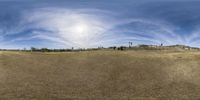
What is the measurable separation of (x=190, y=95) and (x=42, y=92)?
601 inches

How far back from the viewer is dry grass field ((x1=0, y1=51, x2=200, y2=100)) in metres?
45.8

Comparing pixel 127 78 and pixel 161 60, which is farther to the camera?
pixel 161 60

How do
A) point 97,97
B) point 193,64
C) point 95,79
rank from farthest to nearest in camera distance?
point 193,64 → point 95,79 → point 97,97

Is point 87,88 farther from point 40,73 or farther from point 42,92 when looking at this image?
point 40,73

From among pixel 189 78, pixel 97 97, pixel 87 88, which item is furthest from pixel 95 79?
pixel 189 78

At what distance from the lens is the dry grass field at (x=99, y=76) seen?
45781 mm

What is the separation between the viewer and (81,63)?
195ft

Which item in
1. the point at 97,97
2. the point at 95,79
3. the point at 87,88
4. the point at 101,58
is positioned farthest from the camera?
the point at 101,58

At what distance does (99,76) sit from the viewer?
52750mm

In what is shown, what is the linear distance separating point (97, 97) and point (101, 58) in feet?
59.8

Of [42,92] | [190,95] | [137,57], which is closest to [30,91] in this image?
[42,92]

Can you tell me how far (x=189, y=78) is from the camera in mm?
52188

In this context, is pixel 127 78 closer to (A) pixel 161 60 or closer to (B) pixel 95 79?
(B) pixel 95 79

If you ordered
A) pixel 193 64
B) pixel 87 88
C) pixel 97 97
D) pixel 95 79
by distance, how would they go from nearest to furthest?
1. pixel 97 97
2. pixel 87 88
3. pixel 95 79
4. pixel 193 64
